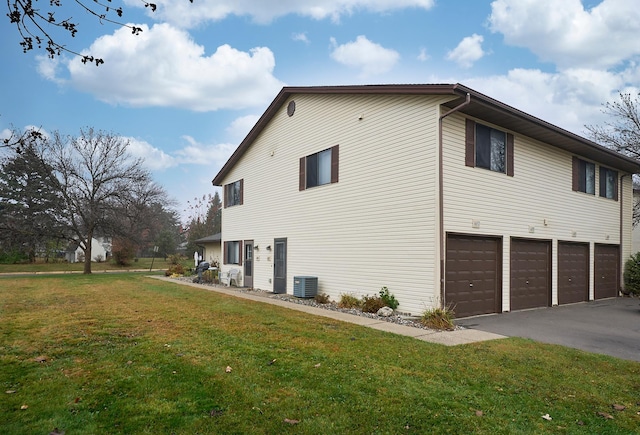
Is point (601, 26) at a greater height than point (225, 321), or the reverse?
point (601, 26)

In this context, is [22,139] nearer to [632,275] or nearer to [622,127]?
[632,275]

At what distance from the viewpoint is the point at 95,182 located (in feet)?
88.0

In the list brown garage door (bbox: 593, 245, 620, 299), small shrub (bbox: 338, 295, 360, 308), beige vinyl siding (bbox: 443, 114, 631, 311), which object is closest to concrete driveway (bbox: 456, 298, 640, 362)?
beige vinyl siding (bbox: 443, 114, 631, 311)

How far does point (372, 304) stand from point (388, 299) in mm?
428

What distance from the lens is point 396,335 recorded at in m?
7.43

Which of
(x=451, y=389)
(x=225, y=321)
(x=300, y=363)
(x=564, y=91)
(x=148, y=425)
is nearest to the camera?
(x=148, y=425)

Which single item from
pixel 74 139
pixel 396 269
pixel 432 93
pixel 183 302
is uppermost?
pixel 74 139

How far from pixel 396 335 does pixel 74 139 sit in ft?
89.4

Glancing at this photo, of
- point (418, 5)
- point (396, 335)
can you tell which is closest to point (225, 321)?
point (396, 335)

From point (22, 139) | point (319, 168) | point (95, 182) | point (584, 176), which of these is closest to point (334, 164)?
point (319, 168)

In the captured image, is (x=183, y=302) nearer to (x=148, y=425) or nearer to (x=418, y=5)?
(x=148, y=425)

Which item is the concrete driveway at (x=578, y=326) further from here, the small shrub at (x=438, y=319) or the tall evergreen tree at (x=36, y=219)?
the tall evergreen tree at (x=36, y=219)

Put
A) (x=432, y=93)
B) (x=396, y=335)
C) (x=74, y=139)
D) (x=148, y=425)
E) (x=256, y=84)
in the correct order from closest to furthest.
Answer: (x=148, y=425) < (x=396, y=335) < (x=432, y=93) < (x=256, y=84) < (x=74, y=139)

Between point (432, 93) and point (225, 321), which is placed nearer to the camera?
point (225, 321)
